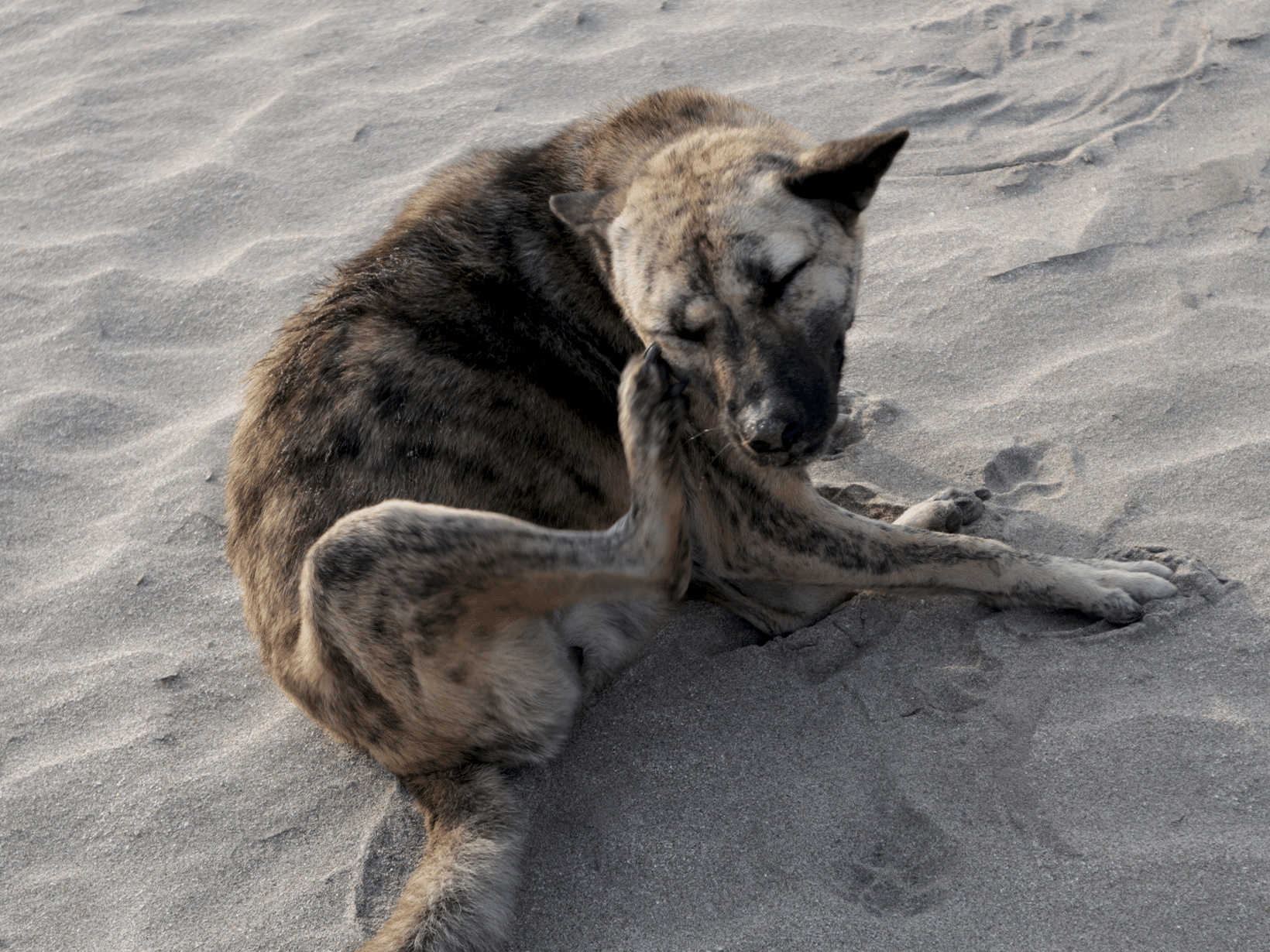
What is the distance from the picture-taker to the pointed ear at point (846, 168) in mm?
3068

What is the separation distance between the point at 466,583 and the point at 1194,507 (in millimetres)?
2252

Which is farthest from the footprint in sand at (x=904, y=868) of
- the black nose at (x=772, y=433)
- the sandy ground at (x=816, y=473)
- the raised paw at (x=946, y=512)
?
the raised paw at (x=946, y=512)

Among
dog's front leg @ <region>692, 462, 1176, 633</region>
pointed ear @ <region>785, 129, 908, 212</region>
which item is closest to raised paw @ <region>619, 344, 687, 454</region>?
dog's front leg @ <region>692, 462, 1176, 633</region>

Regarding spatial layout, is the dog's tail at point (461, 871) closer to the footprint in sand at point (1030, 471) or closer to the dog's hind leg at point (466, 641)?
the dog's hind leg at point (466, 641)

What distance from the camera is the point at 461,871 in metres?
2.65

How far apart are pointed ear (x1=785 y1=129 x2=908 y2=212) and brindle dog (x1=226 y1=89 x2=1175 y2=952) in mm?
11

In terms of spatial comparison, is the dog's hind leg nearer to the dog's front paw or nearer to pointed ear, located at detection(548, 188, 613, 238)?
pointed ear, located at detection(548, 188, 613, 238)

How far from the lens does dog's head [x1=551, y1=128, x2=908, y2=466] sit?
3053mm

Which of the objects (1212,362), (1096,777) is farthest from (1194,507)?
(1096,777)

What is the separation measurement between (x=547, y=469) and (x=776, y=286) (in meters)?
0.87

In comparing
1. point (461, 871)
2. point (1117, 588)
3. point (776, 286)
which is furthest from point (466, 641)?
point (1117, 588)

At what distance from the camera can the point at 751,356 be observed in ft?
10.0

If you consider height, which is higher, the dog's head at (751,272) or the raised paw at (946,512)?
the dog's head at (751,272)

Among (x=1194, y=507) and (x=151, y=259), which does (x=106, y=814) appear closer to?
(x=151, y=259)
